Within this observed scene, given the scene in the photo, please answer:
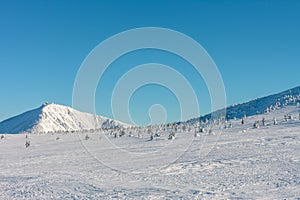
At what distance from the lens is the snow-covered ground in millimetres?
8680

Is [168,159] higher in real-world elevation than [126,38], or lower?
lower

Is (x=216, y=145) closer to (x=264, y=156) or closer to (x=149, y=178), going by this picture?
(x=264, y=156)

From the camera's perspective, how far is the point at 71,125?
192 metres

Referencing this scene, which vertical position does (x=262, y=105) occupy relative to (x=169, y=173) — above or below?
above

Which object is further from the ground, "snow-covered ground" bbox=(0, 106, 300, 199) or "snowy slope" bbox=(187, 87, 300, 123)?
"snowy slope" bbox=(187, 87, 300, 123)

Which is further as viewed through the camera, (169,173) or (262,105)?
(262,105)

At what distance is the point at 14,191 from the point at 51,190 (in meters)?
1.05

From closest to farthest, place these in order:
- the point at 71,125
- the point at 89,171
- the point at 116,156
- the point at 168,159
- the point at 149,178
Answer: the point at 149,178
the point at 89,171
the point at 168,159
the point at 116,156
the point at 71,125

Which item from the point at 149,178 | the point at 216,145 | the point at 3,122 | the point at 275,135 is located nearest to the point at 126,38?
the point at 216,145

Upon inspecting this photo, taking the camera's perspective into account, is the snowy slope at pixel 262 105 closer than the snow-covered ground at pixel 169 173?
No

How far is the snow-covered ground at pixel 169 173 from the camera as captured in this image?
8.68m

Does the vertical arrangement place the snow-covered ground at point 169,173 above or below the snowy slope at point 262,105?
below

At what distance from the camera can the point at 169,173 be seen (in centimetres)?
1105

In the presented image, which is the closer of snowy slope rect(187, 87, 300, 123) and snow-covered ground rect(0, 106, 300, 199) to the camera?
snow-covered ground rect(0, 106, 300, 199)
